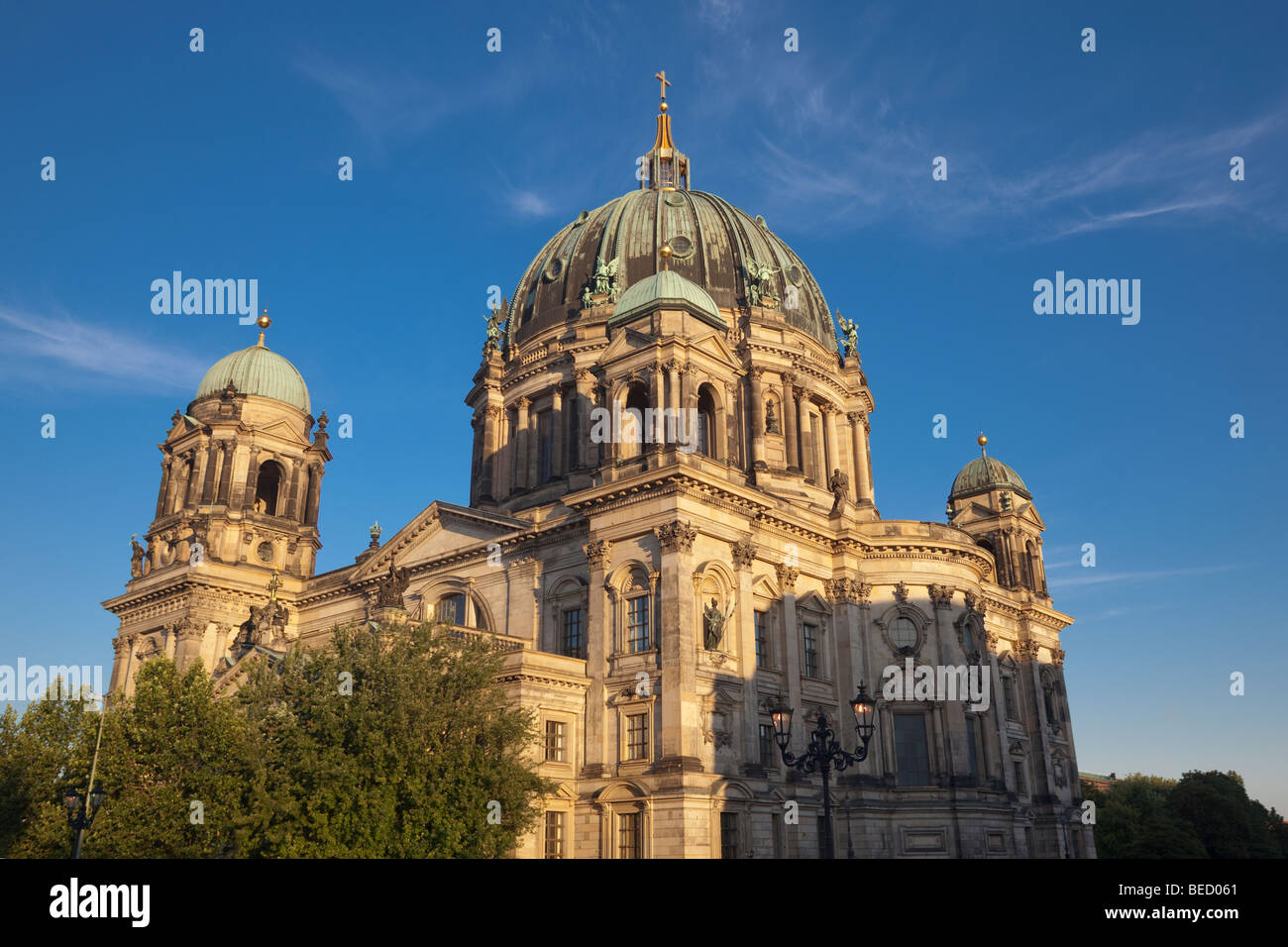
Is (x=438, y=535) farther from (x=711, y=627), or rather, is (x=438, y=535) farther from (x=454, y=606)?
(x=711, y=627)

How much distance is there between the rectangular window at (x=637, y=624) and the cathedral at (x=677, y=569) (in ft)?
0.37

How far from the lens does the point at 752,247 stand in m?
59.0

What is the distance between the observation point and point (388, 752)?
2700 centimetres

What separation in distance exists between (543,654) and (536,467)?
17.4 meters

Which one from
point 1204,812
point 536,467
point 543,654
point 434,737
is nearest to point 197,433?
point 536,467

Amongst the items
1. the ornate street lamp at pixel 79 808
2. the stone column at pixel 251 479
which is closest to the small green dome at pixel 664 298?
the stone column at pixel 251 479

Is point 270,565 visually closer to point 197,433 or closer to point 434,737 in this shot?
point 197,433

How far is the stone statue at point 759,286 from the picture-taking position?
5566 centimetres

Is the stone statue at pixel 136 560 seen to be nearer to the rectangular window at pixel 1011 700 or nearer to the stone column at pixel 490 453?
the stone column at pixel 490 453

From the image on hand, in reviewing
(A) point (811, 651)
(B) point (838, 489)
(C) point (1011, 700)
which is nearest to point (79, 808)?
(A) point (811, 651)

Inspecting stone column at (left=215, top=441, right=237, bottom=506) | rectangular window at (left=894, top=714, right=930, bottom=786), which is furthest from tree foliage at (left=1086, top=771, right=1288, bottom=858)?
stone column at (left=215, top=441, right=237, bottom=506)

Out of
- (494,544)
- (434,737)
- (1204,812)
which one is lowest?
(1204,812)
